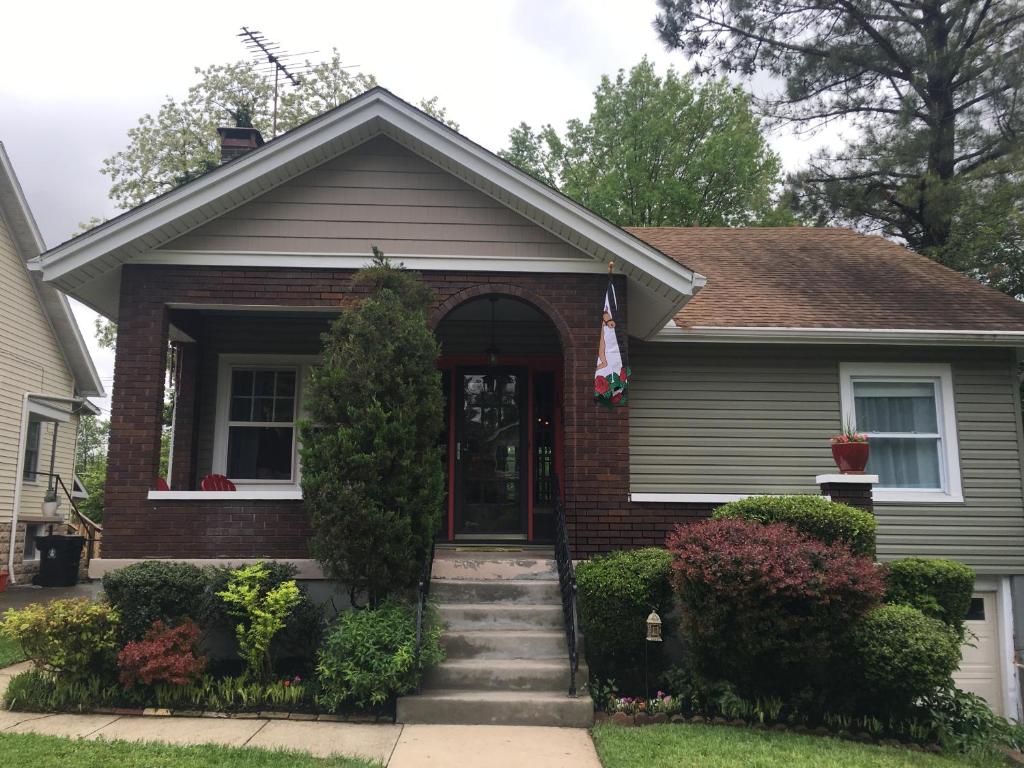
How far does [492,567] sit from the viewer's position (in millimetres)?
8234

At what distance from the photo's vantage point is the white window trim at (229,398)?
997 centimetres

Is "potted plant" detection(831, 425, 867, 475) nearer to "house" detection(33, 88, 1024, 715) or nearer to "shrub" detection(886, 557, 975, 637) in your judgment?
"house" detection(33, 88, 1024, 715)

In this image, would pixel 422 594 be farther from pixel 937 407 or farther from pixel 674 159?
pixel 674 159

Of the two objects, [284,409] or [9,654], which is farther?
[284,409]

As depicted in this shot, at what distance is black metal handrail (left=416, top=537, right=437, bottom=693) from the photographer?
642cm

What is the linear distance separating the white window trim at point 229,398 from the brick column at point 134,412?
1927mm

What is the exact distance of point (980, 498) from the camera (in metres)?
9.76

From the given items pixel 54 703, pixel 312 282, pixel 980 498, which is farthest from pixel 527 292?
pixel 980 498

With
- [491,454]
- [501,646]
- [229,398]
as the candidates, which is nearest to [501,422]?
[491,454]

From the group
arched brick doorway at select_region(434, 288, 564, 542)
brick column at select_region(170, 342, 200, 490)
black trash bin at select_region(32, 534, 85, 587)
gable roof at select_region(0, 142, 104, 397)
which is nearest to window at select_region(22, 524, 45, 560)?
black trash bin at select_region(32, 534, 85, 587)

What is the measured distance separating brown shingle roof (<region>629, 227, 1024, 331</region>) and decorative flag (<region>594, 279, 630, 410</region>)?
79.5 inches

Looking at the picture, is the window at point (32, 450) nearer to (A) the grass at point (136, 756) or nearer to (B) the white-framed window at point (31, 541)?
(B) the white-framed window at point (31, 541)

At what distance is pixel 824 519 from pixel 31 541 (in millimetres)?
16040

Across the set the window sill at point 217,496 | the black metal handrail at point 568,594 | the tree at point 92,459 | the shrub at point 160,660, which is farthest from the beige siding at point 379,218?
the tree at point 92,459
